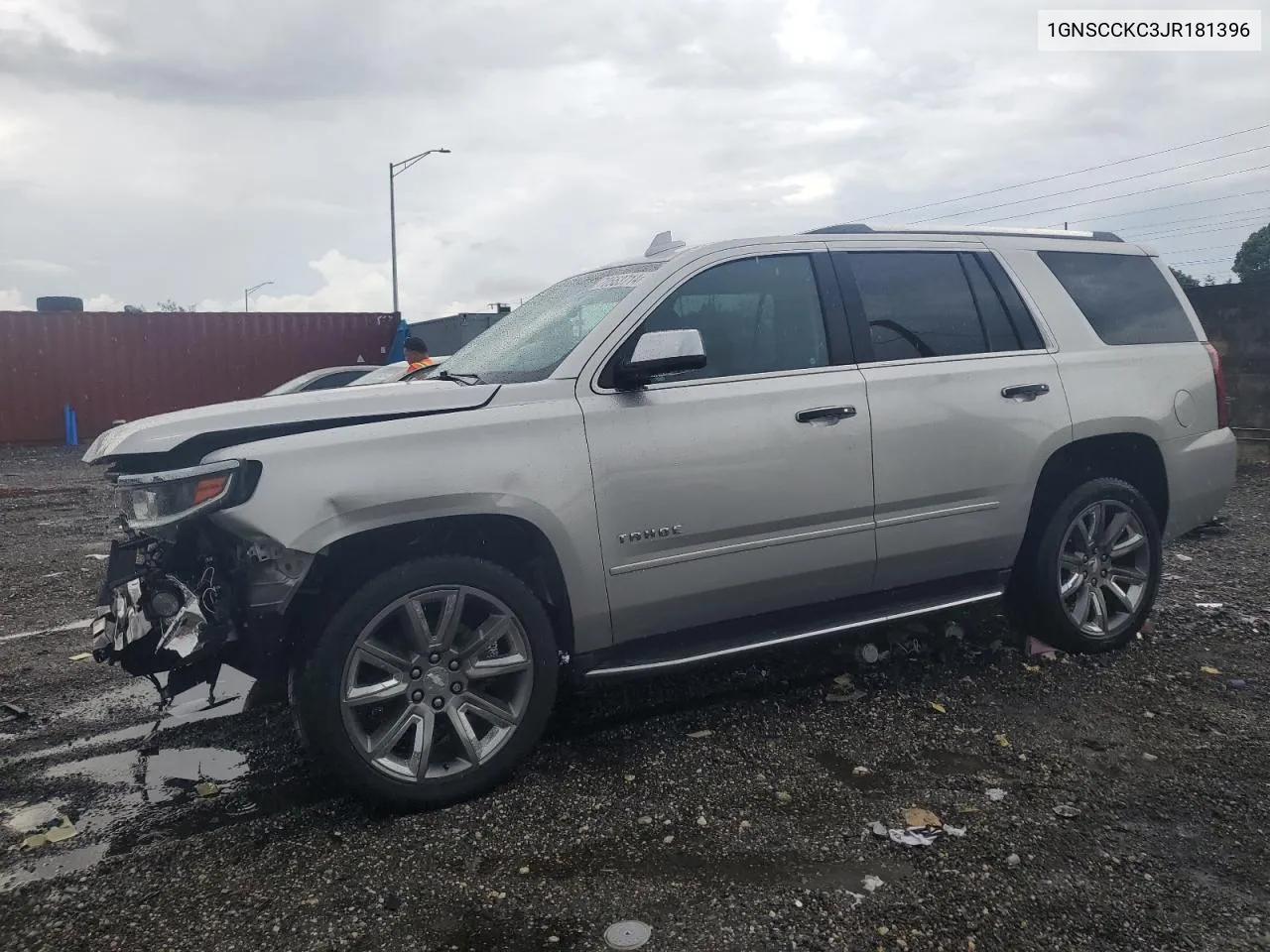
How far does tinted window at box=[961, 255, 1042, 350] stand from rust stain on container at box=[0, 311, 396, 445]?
17.2 meters

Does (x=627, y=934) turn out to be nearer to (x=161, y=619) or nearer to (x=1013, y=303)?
(x=161, y=619)

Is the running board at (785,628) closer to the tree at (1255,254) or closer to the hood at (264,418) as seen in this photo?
the hood at (264,418)

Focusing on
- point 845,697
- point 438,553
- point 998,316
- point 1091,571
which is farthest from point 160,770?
point 1091,571

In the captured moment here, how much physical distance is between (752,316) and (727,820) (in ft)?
6.25

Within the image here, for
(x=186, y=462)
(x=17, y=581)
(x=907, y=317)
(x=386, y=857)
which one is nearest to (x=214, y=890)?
(x=386, y=857)

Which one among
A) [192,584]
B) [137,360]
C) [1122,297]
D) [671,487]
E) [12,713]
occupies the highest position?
[137,360]

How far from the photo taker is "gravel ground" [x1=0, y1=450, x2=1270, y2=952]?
2621 mm

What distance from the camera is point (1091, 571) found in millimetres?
4602

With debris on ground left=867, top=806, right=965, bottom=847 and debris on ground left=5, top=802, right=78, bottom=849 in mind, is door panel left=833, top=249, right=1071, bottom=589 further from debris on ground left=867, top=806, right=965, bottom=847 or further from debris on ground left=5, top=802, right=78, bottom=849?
debris on ground left=5, top=802, right=78, bottom=849

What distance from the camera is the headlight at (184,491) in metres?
3.02

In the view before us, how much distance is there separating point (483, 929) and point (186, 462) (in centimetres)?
171

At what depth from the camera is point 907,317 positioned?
13.9 ft

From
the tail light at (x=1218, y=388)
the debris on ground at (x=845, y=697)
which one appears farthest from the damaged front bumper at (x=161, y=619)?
the tail light at (x=1218, y=388)

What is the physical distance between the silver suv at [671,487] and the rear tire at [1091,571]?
0.02 meters
